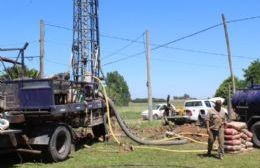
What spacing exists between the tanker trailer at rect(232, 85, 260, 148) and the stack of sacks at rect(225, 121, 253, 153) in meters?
1.33

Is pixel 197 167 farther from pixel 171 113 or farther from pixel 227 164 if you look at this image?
pixel 171 113

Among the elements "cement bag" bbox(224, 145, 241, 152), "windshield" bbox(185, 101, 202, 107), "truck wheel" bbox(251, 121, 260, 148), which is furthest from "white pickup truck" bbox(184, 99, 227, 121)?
"cement bag" bbox(224, 145, 241, 152)

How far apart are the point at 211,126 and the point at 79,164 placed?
4.06m

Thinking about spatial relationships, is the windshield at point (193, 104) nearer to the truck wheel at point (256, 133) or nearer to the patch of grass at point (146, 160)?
the truck wheel at point (256, 133)

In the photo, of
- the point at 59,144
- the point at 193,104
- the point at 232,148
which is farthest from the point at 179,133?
the point at 193,104

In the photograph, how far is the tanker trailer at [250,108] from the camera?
18.7m

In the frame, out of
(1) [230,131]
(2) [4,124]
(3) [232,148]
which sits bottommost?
(3) [232,148]

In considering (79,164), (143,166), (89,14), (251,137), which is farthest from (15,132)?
(89,14)

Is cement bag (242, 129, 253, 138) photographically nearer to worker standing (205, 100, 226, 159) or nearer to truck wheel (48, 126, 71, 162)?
worker standing (205, 100, 226, 159)

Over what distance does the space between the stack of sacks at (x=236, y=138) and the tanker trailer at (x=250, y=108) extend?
52.5 inches

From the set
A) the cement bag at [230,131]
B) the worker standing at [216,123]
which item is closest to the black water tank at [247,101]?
the cement bag at [230,131]

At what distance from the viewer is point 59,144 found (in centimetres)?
1551

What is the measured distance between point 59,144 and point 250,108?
755 cm

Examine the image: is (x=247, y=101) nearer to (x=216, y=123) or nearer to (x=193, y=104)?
(x=216, y=123)
